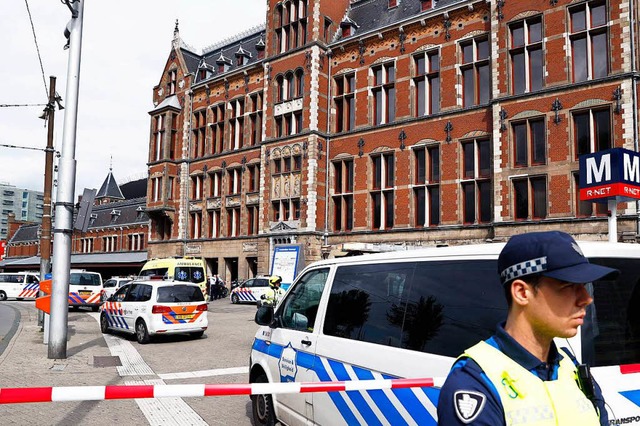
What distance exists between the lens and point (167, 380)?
335 inches

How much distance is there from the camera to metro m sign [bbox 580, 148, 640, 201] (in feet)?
25.1

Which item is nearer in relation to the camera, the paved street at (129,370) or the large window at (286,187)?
the paved street at (129,370)

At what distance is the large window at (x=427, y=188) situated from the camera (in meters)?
24.4

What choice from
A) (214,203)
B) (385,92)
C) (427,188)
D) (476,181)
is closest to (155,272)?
(214,203)

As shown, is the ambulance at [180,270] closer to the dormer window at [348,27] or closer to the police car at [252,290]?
the police car at [252,290]

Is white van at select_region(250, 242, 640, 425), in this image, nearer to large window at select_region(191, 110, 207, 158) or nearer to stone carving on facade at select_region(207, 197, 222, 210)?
stone carving on facade at select_region(207, 197, 222, 210)

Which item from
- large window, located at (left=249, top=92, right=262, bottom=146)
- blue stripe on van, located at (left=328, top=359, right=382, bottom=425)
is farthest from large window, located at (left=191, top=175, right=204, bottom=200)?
blue stripe on van, located at (left=328, top=359, right=382, bottom=425)

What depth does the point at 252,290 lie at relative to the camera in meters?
26.7

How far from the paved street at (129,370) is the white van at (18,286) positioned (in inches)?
666

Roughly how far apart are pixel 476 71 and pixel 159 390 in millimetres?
23201

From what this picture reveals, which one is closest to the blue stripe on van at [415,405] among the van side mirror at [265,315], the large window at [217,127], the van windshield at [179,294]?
the van side mirror at [265,315]

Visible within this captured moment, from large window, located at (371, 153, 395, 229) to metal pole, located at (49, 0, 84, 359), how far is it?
17.2 metres

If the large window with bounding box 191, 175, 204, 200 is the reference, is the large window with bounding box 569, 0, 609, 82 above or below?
above

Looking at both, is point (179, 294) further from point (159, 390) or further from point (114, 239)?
point (114, 239)
